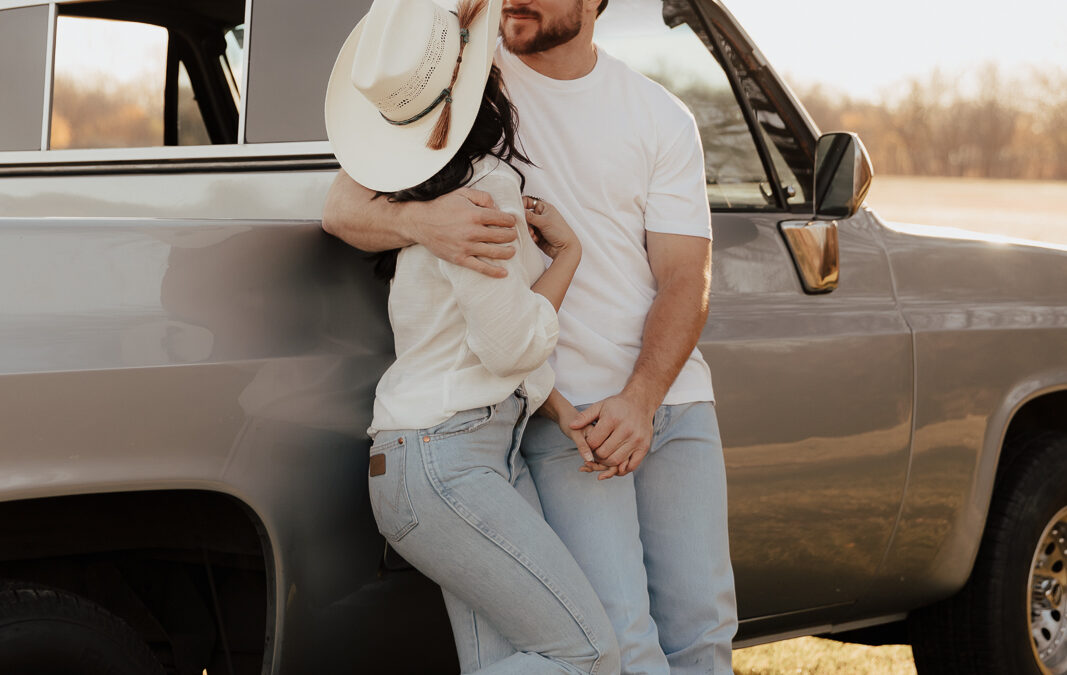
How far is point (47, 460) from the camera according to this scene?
187cm

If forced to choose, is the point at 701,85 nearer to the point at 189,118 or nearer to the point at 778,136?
the point at 778,136

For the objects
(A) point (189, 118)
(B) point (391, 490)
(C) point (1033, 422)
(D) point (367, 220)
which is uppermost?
(A) point (189, 118)

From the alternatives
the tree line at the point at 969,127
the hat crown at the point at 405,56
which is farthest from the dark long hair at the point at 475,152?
the tree line at the point at 969,127

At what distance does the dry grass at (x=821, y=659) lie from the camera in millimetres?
4258

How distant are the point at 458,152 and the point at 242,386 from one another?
55 cm

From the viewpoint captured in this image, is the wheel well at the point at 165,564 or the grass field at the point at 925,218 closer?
the wheel well at the point at 165,564

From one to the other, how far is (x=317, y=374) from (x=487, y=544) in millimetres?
430

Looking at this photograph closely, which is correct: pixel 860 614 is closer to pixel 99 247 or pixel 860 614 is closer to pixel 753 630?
pixel 753 630

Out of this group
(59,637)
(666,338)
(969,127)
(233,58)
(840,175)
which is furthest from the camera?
(969,127)

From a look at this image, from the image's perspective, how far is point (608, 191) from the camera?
255 cm

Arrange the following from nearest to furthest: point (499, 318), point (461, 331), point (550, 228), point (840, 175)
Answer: point (499, 318)
point (461, 331)
point (550, 228)
point (840, 175)

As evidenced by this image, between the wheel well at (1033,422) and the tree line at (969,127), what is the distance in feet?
109

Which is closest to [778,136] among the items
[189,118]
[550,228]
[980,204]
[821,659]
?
[550,228]

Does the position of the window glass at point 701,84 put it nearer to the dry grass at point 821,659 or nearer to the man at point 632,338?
the man at point 632,338
